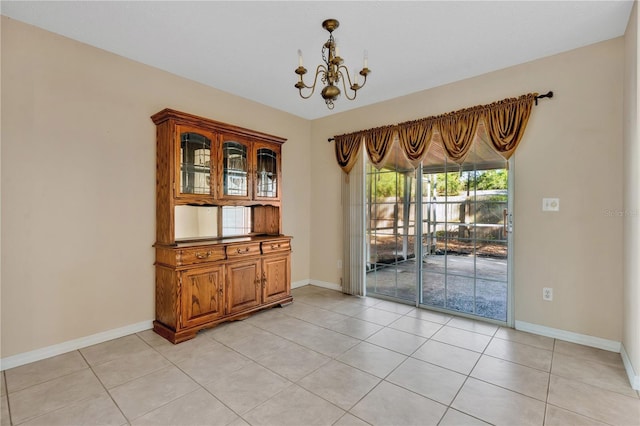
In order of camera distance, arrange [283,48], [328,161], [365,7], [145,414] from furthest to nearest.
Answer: [328,161]
[283,48]
[365,7]
[145,414]

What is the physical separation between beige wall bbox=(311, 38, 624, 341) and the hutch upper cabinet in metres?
2.68

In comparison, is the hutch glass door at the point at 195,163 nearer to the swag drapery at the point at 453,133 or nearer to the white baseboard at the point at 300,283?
the swag drapery at the point at 453,133

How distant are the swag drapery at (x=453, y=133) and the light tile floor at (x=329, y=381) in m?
1.99

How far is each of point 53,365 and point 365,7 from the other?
3751 mm

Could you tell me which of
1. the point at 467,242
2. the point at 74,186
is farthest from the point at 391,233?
the point at 74,186

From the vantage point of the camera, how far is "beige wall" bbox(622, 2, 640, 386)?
2070 millimetres

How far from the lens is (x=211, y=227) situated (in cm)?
362

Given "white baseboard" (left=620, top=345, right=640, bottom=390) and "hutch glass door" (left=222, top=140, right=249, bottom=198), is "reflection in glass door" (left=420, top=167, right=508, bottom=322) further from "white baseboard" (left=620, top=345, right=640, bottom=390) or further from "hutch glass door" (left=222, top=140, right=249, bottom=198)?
"hutch glass door" (left=222, top=140, right=249, bottom=198)

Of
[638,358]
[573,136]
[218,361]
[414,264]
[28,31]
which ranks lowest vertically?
[218,361]

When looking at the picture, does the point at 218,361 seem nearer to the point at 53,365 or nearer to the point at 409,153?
the point at 53,365

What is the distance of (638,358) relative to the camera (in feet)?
6.66

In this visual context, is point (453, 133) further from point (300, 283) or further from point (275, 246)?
point (300, 283)

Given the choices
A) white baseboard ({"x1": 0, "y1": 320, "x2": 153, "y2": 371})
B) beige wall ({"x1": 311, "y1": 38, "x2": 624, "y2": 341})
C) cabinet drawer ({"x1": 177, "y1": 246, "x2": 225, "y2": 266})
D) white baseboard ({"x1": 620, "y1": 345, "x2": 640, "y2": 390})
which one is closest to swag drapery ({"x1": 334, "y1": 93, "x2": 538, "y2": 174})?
beige wall ({"x1": 311, "y1": 38, "x2": 624, "y2": 341})

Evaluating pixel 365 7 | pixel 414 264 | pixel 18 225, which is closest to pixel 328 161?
pixel 414 264
